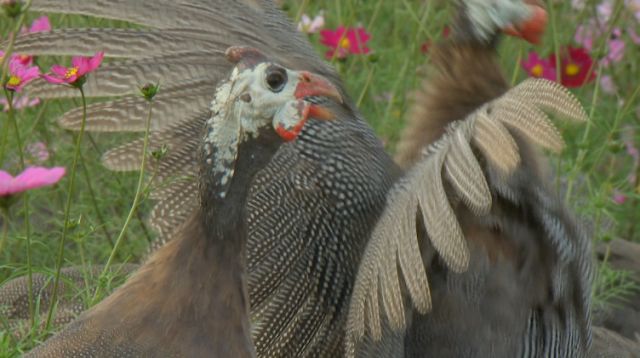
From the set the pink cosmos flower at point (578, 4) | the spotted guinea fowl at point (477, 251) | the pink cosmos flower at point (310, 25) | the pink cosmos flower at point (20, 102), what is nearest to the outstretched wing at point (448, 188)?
the spotted guinea fowl at point (477, 251)

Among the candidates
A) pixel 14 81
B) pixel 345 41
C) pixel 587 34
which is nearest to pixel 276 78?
pixel 14 81

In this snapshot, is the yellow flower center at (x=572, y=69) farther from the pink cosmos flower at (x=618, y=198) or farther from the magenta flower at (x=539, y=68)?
the pink cosmos flower at (x=618, y=198)

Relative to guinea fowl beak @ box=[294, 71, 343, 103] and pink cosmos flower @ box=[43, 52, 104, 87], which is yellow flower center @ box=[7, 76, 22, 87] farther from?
guinea fowl beak @ box=[294, 71, 343, 103]

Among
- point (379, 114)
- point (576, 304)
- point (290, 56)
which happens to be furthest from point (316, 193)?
point (379, 114)

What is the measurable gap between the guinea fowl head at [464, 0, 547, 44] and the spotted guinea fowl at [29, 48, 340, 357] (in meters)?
0.83

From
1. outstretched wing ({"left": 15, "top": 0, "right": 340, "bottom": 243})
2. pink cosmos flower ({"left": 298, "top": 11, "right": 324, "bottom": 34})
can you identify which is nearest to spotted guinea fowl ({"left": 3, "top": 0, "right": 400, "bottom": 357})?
outstretched wing ({"left": 15, "top": 0, "right": 340, "bottom": 243})

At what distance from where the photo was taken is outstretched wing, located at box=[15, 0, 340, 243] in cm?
388

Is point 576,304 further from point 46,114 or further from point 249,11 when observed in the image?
point 46,114

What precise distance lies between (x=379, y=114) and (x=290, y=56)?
1.64 m

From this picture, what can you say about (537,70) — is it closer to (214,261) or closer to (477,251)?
(477,251)

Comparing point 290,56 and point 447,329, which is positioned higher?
point 290,56

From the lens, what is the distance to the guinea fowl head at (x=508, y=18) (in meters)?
3.80

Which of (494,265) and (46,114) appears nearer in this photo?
(494,265)

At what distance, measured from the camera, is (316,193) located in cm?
382
